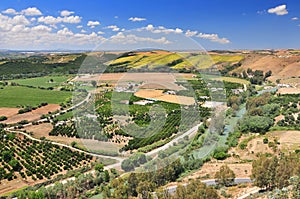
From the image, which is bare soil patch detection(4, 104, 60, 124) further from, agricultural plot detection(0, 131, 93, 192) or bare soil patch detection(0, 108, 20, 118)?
agricultural plot detection(0, 131, 93, 192)

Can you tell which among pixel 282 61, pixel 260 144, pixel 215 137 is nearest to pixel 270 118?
pixel 260 144

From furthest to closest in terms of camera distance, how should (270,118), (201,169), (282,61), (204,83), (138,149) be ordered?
(282,61) → (270,118) → (201,169) → (138,149) → (204,83)

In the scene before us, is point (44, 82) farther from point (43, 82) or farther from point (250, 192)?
point (250, 192)

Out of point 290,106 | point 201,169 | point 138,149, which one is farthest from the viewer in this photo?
point 290,106

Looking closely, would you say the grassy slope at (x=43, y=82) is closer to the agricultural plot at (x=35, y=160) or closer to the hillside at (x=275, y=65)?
the agricultural plot at (x=35, y=160)

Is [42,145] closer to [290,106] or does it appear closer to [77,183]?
[77,183]

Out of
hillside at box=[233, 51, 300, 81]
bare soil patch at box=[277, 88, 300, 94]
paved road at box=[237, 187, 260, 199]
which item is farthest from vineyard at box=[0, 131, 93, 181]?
hillside at box=[233, 51, 300, 81]

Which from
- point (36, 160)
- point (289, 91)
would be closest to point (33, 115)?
point (36, 160)

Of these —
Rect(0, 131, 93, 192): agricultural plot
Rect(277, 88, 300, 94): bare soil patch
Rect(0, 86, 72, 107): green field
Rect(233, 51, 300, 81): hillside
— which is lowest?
Rect(0, 131, 93, 192): agricultural plot
